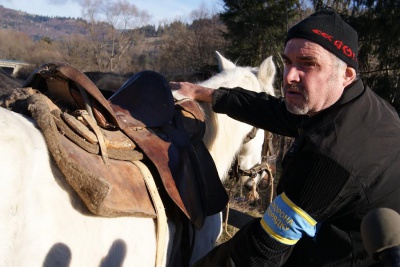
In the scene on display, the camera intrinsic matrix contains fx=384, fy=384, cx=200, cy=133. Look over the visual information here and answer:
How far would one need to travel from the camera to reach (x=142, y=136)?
2.07 m

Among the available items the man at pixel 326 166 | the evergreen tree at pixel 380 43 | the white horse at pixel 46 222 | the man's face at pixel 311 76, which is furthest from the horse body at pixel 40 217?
the evergreen tree at pixel 380 43

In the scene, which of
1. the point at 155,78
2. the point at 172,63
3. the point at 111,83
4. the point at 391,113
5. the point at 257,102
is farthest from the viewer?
the point at 172,63

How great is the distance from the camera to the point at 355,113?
5.07 ft

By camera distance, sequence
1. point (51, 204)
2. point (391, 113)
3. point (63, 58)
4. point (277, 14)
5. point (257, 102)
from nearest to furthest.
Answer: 1. point (51, 204)
2. point (391, 113)
3. point (257, 102)
4. point (277, 14)
5. point (63, 58)

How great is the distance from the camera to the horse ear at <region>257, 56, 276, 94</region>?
9.62 feet

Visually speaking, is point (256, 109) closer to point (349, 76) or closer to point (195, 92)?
point (195, 92)

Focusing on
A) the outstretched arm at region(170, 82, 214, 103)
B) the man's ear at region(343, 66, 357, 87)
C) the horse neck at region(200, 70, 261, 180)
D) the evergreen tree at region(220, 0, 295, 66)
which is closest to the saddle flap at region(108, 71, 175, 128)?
the outstretched arm at region(170, 82, 214, 103)

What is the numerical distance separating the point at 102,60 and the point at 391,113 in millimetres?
31520

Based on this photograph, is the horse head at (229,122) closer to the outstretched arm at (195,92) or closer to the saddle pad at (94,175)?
the outstretched arm at (195,92)

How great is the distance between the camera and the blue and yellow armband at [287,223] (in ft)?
4.63

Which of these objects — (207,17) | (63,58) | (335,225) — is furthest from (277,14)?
(63,58)

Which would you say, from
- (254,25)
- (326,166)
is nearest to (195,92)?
(326,166)

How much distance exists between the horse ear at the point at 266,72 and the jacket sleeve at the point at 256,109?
1.35 ft

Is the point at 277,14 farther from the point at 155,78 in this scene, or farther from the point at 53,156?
the point at 53,156
